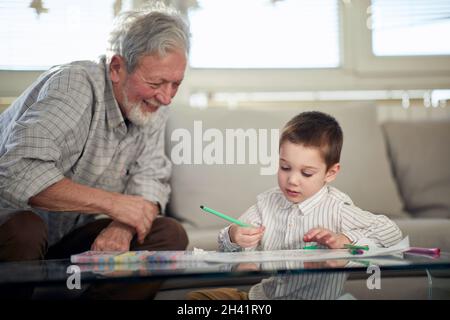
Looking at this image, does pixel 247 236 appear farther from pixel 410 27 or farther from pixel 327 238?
pixel 410 27

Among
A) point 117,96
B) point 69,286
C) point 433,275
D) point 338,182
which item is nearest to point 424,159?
point 338,182

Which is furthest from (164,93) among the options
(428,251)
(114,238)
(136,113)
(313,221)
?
(428,251)

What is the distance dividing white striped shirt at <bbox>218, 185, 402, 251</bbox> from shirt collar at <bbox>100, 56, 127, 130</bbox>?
0.38 meters

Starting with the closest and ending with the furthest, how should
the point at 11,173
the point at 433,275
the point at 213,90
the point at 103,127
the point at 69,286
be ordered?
the point at 69,286 < the point at 433,275 < the point at 11,173 < the point at 103,127 < the point at 213,90

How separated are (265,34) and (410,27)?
1.37 ft

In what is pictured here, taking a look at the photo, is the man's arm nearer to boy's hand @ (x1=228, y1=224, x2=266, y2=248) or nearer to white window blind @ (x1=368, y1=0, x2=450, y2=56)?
boy's hand @ (x1=228, y1=224, x2=266, y2=248)

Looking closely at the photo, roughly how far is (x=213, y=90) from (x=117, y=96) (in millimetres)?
398

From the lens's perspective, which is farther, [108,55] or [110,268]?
[108,55]

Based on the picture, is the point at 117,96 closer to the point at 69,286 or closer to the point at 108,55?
the point at 108,55

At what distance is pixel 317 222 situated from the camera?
49.4 inches

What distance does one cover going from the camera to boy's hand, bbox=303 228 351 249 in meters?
1.16

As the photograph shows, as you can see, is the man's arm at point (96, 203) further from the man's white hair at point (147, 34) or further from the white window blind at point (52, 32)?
the white window blind at point (52, 32)

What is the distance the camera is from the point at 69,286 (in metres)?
0.87
